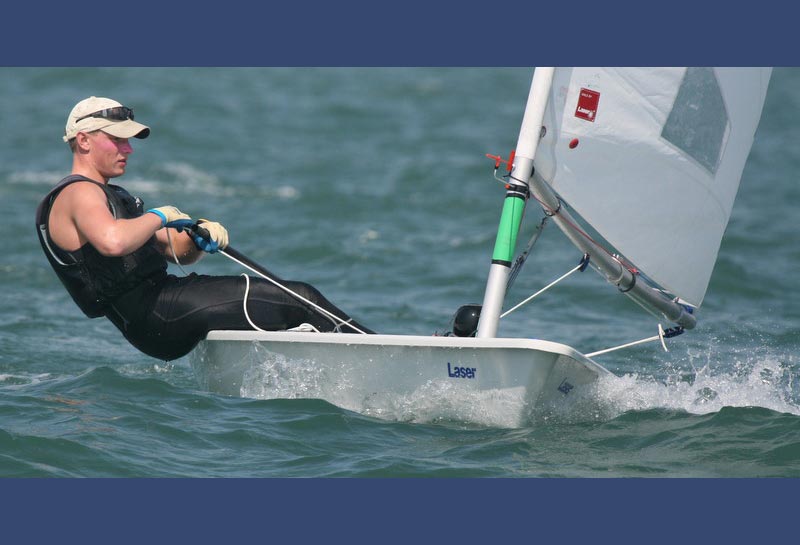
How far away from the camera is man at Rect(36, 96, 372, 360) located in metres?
4.84

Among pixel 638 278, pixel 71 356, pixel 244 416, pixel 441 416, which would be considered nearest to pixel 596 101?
pixel 638 278

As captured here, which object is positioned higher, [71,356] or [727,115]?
[727,115]

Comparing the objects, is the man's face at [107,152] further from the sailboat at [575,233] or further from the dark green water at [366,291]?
the dark green water at [366,291]

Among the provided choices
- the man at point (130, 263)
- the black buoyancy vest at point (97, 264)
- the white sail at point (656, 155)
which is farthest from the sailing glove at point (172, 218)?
the white sail at point (656, 155)

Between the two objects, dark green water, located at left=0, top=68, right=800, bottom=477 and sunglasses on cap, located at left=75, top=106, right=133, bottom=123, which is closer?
dark green water, located at left=0, top=68, right=800, bottom=477

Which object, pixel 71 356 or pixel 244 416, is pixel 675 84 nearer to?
pixel 244 416

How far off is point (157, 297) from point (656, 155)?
2.38 meters

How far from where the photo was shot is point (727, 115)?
19.0 ft

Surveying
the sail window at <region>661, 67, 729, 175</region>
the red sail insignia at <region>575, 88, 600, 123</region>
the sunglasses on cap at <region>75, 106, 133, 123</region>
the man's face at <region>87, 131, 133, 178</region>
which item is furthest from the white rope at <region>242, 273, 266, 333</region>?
the sail window at <region>661, 67, 729, 175</region>

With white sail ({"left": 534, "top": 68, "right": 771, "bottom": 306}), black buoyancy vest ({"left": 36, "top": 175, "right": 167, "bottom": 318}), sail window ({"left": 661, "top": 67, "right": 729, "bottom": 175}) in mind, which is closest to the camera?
black buoyancy vest ({"left": 36, "top": 175, "right": 167, "bottom": 318})

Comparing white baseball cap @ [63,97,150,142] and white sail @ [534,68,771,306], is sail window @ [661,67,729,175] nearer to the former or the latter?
white sail @ [534,68,771,306]

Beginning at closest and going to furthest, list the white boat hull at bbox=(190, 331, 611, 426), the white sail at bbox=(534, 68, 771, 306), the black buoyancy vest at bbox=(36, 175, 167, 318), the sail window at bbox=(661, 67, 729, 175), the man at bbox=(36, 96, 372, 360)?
the white boat hull at bbox=(190, 331, 611, 426) → the man at bbox=(36, 96, 372, 360) → the black buoyancy vest at bbox=(36, 175, 167, 318) → the white sail at bbox=(534, 68, 771, 306) → the sail window at bbox=(661, 67, 729, 175)

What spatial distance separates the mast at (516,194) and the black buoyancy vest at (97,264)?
151 cm

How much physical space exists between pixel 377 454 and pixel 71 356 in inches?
110
